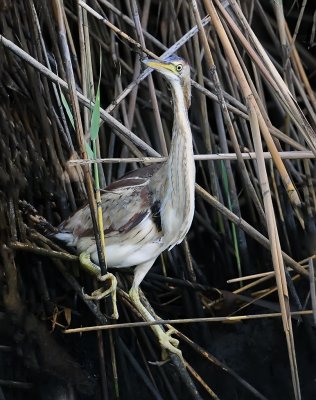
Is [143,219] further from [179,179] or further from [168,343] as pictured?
[168,343]

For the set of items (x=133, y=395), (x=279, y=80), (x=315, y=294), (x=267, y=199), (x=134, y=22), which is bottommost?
(x=133, y=395)

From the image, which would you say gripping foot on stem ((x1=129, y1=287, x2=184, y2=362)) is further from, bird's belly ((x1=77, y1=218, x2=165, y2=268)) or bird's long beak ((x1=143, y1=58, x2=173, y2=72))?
bird's long beak ((x1=143, y1=58, x2=173, y2=72))

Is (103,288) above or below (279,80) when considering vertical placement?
below

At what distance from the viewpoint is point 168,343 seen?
3008 millimetres

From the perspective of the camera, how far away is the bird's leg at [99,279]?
283 cm

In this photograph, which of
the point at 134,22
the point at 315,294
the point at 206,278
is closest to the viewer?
the point at 315,294

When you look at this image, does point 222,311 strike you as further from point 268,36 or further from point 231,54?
point 231,54

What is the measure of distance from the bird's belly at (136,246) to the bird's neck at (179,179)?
62 millimetres

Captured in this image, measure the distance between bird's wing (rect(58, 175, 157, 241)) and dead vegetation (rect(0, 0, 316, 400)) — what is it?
0.09 meters

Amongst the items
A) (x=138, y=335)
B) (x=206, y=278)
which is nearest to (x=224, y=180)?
(x=206, y=278)

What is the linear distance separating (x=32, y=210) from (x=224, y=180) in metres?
0.76

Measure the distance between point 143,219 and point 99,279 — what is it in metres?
0.27

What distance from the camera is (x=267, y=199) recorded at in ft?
7.59

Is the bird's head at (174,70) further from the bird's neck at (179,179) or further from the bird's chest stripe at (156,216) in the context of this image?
the bird's chest stripe at (156,216)
